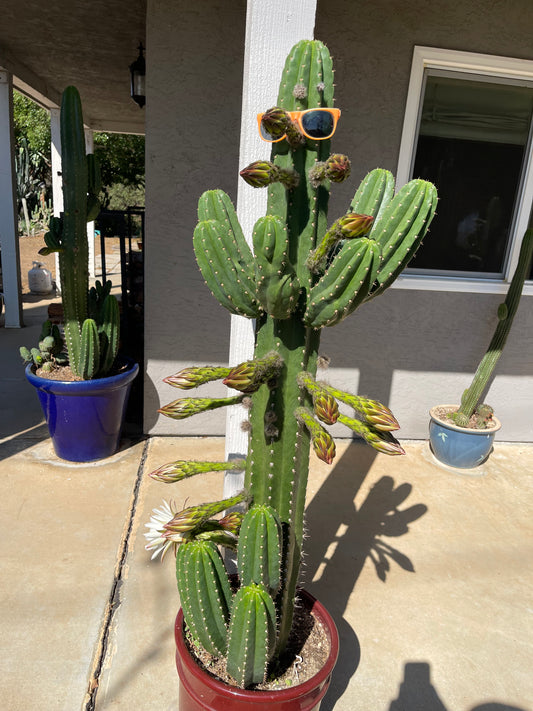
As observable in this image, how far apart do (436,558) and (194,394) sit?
80.5 inches

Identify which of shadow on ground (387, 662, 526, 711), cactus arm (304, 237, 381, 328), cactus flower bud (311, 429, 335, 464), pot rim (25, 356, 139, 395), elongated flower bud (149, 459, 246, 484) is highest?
cactus arm (304, 237, 381, 328)

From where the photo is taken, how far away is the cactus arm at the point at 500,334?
377cm

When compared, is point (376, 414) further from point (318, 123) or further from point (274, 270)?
point (318, 123)

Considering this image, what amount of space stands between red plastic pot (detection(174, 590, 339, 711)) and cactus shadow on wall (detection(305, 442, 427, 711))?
1.77 ft

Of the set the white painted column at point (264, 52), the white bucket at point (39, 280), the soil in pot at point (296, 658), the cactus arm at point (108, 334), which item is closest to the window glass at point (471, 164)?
the white painted column at point (264, 52)

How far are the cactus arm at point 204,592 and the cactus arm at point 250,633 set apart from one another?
88 millimetres

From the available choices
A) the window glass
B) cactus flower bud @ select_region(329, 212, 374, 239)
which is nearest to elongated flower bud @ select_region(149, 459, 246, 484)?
cactus flower bud @ select_region(329, 212, 374, 239)

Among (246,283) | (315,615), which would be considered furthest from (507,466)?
(246,283)

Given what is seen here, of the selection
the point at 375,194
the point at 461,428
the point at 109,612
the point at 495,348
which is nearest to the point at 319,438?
the point at 375,194

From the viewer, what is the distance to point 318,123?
1414 mm

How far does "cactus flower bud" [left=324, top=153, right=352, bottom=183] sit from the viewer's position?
4.50 ft

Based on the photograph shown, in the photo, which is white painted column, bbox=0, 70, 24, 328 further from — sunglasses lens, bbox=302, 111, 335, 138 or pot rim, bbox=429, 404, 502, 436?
sunglasses lens, bbox=302, 111, 335, 138

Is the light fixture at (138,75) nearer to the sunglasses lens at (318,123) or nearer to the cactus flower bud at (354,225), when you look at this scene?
the sunglasses lens at (318,123)

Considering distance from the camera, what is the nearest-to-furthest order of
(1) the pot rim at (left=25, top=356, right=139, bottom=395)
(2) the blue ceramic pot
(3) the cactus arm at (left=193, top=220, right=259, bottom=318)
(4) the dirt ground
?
1. (3) the cactus arm at (left=193, top=220, right=259, bottom=318)
2. (1) the pot rim at (left=25, top=356, right=139, bottom=395)
3. (2) the blue ceramic pot
4. (4) the dirt ground
